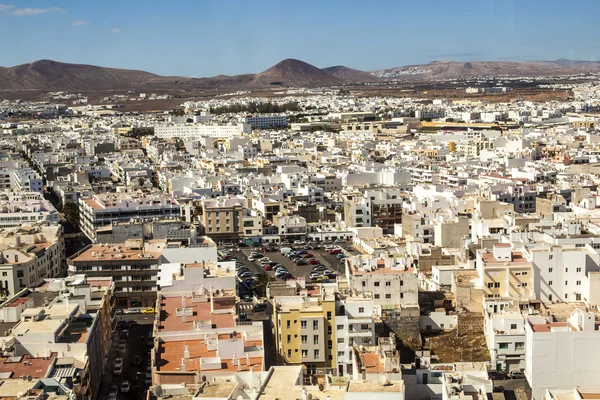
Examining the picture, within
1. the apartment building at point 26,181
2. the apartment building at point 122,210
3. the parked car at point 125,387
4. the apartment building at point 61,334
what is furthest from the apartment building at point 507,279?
the apartment building at point 26,181

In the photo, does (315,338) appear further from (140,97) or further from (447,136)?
(140,97)

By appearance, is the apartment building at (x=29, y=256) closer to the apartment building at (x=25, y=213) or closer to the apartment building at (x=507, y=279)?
the apartment building at (x=25, y=213)

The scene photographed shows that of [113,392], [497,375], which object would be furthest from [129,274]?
[497,375]

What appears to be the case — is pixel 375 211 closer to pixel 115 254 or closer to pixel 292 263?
pixel 292 263

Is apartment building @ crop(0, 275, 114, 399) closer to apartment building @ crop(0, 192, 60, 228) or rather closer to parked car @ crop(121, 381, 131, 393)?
parked car @ crop(121, 381, 131, 393)

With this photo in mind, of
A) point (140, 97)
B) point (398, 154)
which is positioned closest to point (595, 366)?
point (398, 154)

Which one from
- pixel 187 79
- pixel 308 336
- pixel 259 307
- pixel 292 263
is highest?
pixel 187 79
